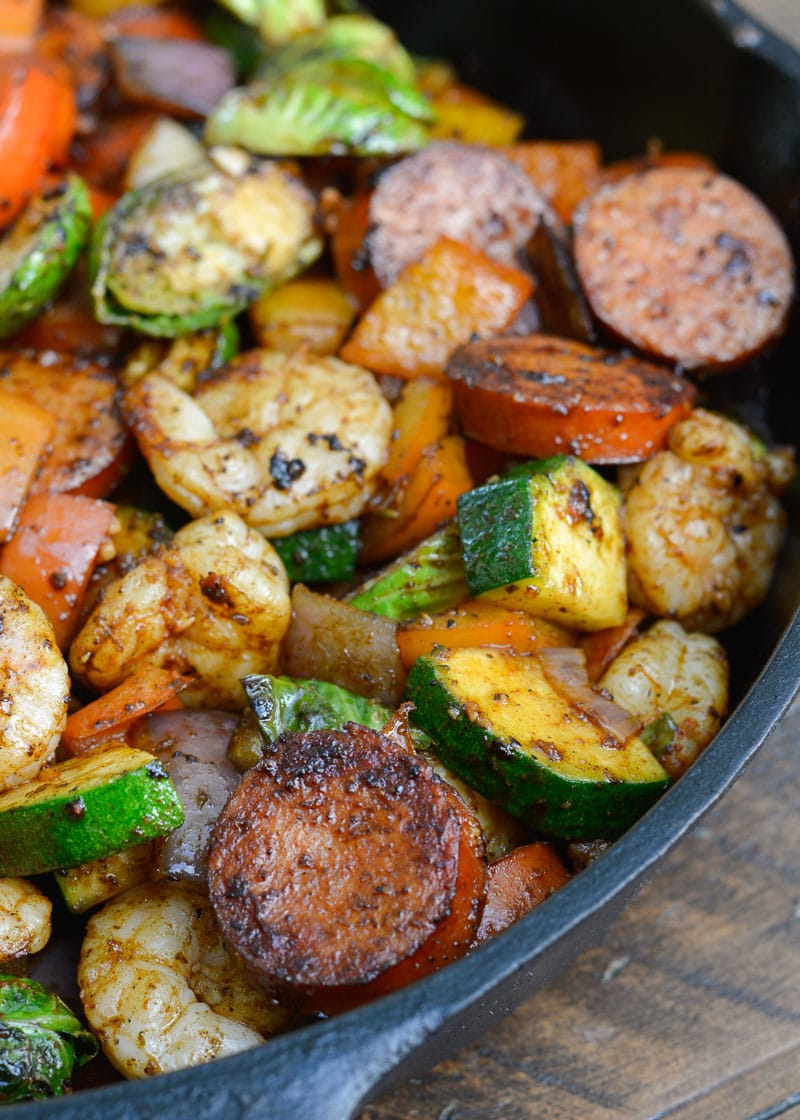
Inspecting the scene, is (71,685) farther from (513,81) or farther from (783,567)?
(513,81)

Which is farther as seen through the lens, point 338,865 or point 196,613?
point 196,613

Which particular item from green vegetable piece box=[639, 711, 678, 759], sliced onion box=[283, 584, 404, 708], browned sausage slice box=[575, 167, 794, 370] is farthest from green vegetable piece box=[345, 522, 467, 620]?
browned sausage slice box=[575, 167, 794, 370]

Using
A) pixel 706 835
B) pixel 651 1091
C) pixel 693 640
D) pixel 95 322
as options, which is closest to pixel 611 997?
pixel 651 1091

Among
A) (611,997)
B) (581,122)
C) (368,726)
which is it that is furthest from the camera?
(581,122)

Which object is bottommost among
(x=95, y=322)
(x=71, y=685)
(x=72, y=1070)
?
(x=72, y=1070)

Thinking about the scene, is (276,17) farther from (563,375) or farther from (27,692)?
(27,692)

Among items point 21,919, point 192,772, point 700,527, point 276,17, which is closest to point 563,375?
point 700,527

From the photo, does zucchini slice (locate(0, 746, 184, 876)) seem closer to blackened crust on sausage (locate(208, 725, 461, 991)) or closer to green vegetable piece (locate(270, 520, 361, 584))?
blackened crust on sausage (locate(208, 725, 461, 991))
